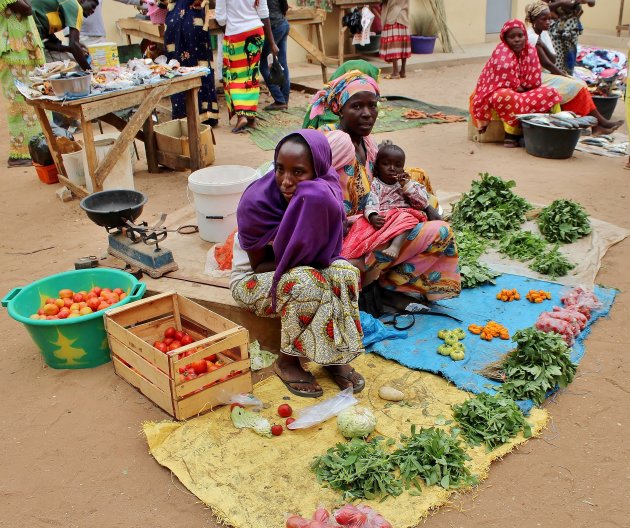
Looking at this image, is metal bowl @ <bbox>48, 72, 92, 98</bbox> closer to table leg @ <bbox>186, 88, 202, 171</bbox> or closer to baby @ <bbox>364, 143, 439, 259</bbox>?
table leg @ <bbox>186, 88, 202, 171</bbox>

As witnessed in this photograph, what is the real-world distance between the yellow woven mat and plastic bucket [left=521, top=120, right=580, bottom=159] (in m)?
4.52

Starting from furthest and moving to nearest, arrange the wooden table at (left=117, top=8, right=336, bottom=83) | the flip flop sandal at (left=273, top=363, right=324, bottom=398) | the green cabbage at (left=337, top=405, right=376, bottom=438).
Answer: the wooden table at (left=117, top=8, right=336, bottom=83), the flip flop sandal at (left=273, top=363, right=324, bottom=398), the green cabbage at (left=337, top=405, right=376, bottom=438)

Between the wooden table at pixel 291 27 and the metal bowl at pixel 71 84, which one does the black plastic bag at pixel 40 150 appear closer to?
the metal bowl at pixel 71 84

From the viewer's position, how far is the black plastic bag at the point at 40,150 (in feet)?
21.5

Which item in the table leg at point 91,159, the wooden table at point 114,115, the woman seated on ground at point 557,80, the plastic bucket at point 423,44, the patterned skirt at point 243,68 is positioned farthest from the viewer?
the plastic bucket at point 423,44

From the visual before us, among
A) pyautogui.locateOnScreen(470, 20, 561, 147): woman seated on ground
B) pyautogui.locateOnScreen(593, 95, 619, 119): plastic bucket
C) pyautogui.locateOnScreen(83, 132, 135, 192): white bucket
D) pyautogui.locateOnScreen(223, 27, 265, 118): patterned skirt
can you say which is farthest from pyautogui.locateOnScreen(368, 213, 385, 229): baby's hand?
pyautogui.locateOnScreen(593, 95, 619, 119): plastic bucket

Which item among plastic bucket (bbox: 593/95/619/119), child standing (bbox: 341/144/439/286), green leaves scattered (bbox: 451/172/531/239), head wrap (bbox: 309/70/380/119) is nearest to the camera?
child standing (bbox: 341/144/439/286)

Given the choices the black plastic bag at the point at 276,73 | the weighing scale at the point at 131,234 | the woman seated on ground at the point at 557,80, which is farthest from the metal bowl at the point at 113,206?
the woman seated on ground at the point at 557,80

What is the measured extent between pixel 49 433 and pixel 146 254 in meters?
1.23

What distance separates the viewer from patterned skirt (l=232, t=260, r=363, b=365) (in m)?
3.09

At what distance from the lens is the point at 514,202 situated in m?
5.33

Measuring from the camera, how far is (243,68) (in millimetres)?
8086

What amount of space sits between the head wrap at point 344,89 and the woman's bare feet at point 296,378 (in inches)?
60.8

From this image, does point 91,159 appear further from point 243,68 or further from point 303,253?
point 303,253
